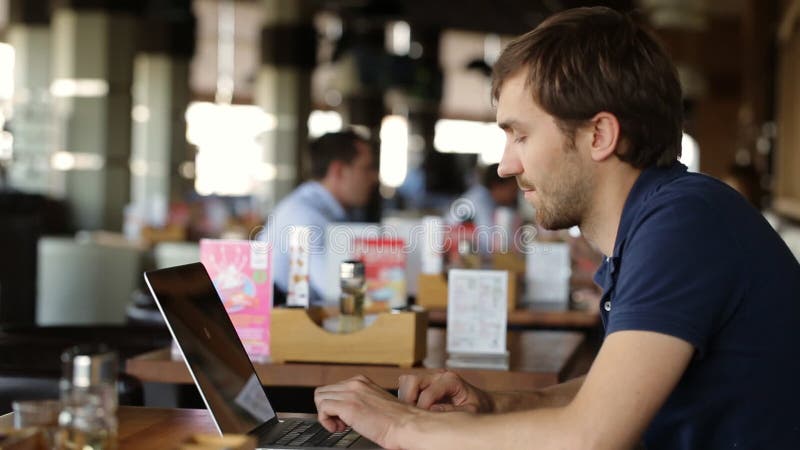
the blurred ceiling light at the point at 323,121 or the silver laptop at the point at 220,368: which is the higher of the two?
the blurred ceiling light at the point at 323,121

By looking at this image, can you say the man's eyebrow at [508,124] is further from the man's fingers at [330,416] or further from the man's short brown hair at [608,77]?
the man's fingers at [330,416]

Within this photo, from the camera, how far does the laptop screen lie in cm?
175

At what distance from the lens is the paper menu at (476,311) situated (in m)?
3.04

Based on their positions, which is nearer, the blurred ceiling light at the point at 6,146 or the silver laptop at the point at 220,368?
the silver laptop at the point at 220,368

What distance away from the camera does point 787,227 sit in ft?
22.9

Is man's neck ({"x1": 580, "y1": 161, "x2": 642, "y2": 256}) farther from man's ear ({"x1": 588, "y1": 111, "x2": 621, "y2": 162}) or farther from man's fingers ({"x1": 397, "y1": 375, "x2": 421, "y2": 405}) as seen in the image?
man's fingers ({"x1": 397, "y1": 375, "x2": 421, "y2": 405})

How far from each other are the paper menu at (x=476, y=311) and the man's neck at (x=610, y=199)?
1.18m

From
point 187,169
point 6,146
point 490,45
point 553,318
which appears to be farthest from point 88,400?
point 490,45

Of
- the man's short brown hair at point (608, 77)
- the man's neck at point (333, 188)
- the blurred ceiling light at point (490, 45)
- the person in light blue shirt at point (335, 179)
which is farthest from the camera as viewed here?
the blurred ceiling light at point (490, 45)

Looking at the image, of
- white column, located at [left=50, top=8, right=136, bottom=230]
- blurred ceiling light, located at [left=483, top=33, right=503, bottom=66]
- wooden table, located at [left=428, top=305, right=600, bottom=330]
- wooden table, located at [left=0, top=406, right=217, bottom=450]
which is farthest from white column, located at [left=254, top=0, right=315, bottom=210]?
wooden table, located at [left=0, top=406, right=217, bottom=450]

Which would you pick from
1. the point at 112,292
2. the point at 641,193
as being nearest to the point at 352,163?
the point at 112,292

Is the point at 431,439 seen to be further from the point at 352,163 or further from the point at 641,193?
the point at 352,163

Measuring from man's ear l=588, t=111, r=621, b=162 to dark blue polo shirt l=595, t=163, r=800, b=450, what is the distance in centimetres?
11

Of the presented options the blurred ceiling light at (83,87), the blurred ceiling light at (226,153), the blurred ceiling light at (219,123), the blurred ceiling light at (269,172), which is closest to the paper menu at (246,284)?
the blurred ceiling light at (83,87)
